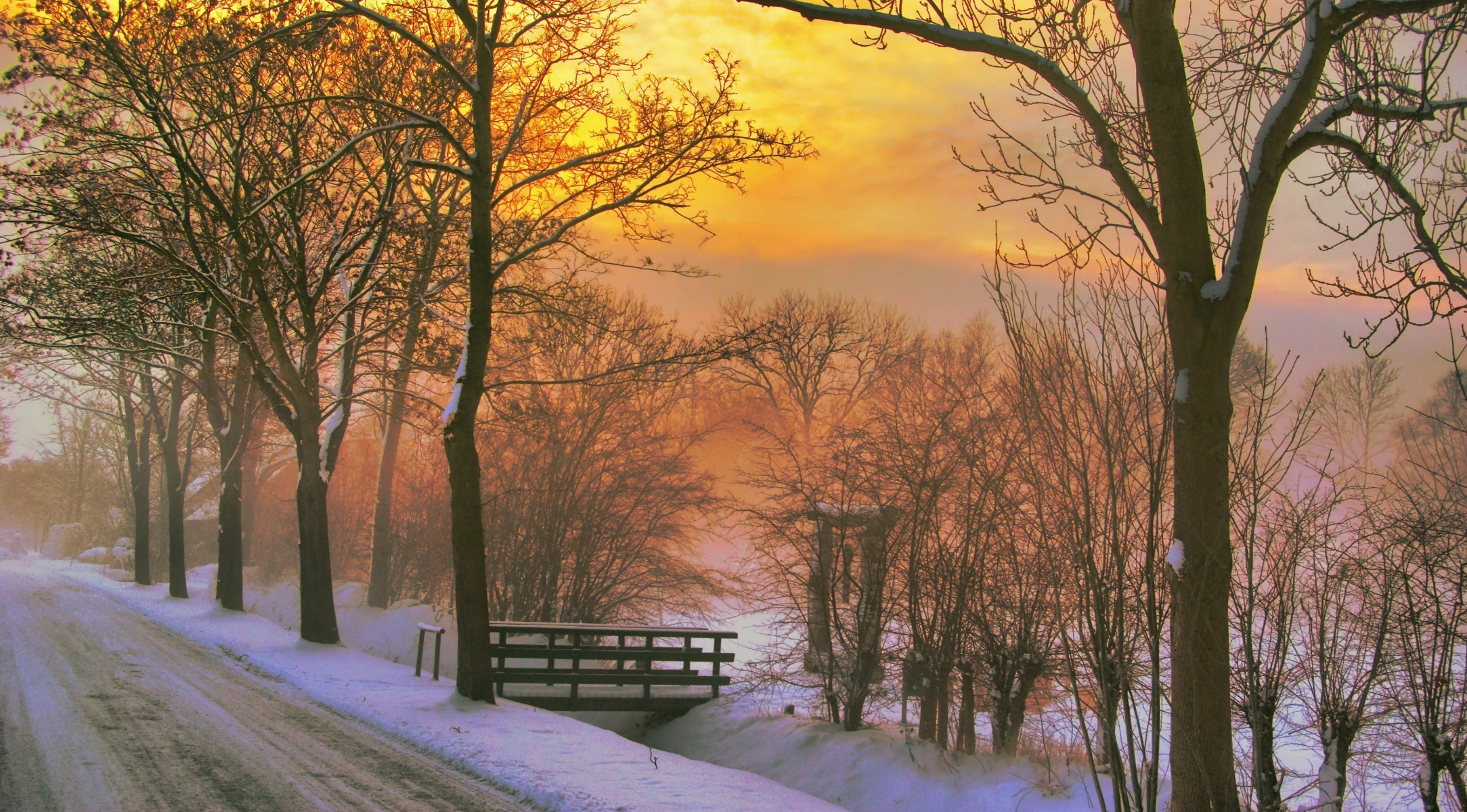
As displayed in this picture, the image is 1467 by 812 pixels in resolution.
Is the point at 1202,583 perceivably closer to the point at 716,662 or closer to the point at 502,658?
the point at 502,658

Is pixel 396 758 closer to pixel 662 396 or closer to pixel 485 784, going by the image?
pixel 485 784

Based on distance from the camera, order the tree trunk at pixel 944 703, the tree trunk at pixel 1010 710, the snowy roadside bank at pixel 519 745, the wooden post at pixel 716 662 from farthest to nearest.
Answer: the wooden post at pixel 716 662, the tree trunk at pixel 944 703, the tree trunk at pixel 1010 710, the snowy roadside bank at pixel 519 745

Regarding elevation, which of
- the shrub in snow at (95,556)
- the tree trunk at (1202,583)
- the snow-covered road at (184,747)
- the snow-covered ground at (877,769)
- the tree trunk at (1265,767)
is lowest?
the shrub in snow at (95,556)

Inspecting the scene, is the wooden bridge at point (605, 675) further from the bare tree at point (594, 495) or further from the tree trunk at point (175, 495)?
the tree trunk at point (175, 495)

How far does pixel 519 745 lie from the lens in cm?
848

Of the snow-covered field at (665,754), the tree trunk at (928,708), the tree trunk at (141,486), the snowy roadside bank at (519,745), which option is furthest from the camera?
the tree trunk at (141,486)

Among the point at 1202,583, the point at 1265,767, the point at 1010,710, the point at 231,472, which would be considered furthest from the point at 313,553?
the point at 1202,583

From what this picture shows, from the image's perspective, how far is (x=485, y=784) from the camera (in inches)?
280

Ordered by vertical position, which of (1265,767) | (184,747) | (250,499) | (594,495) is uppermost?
(594,495)

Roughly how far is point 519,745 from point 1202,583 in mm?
6347

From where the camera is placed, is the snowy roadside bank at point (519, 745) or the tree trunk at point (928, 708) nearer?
the snowy roadside bank at point (519, 745)

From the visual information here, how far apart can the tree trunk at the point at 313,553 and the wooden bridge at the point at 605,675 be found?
9.94 ft

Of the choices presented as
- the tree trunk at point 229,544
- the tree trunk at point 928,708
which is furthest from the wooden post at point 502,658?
the tree trunk at point 229,544

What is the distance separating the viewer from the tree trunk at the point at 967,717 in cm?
1140
